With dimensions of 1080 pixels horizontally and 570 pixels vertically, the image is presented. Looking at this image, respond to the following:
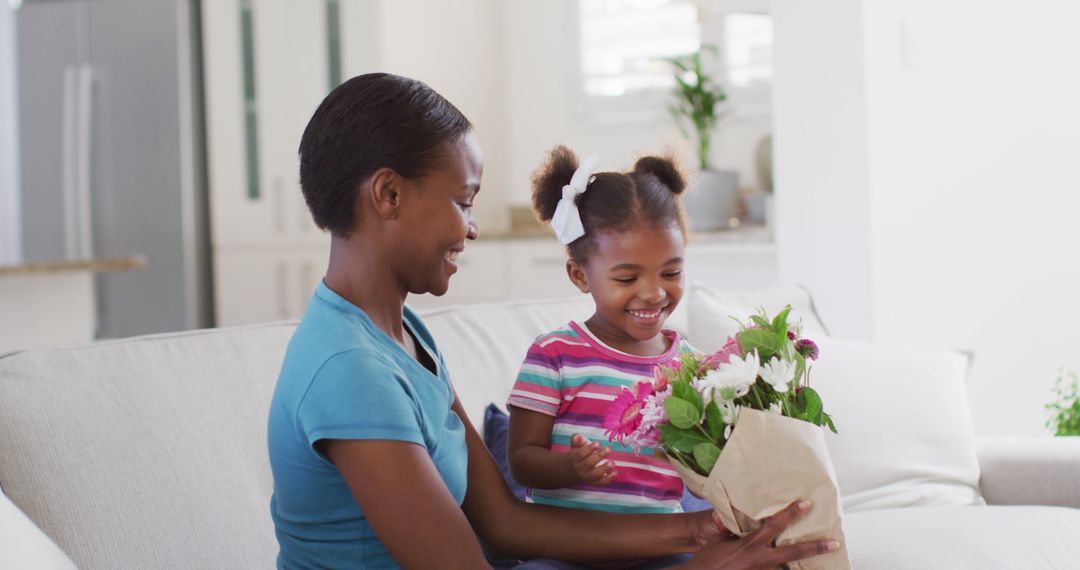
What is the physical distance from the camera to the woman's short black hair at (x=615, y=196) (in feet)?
4.99

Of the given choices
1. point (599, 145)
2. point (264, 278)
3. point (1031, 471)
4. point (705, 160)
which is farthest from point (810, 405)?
point (264, 278)

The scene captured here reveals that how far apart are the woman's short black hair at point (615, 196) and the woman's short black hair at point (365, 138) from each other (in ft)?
1.36

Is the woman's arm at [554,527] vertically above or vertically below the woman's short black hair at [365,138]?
below

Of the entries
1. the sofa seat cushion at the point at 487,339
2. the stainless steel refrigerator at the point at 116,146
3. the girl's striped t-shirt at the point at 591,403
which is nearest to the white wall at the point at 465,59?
the stainless steel refrigerator at the point at 116,146

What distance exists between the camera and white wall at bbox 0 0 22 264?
4.19m

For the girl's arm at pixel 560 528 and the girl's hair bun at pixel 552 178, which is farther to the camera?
the girl's hair bun at pixel 552 178

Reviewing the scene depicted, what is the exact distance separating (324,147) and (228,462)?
520 mm


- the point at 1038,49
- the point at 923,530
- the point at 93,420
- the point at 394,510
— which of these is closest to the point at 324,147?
the point at 394,510

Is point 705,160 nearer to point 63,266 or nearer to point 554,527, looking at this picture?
point 63,266

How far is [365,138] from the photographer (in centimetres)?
112

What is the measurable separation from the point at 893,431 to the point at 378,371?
1.25m

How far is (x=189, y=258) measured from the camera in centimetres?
459

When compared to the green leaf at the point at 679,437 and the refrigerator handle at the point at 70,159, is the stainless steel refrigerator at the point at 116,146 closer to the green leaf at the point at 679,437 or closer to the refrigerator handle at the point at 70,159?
the refrigerator handle at the point at 70,159

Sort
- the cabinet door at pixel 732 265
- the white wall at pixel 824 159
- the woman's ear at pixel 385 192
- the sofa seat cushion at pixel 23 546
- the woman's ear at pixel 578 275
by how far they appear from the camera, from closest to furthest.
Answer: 1. the sofa seat cushion at pixel 23 546
2. the woman's ear at pixel 385 192
3. the woman's ear at pixel 578 275
4. the white wall at pixel 824 159
5. the cabinet door at pixel 732 265
